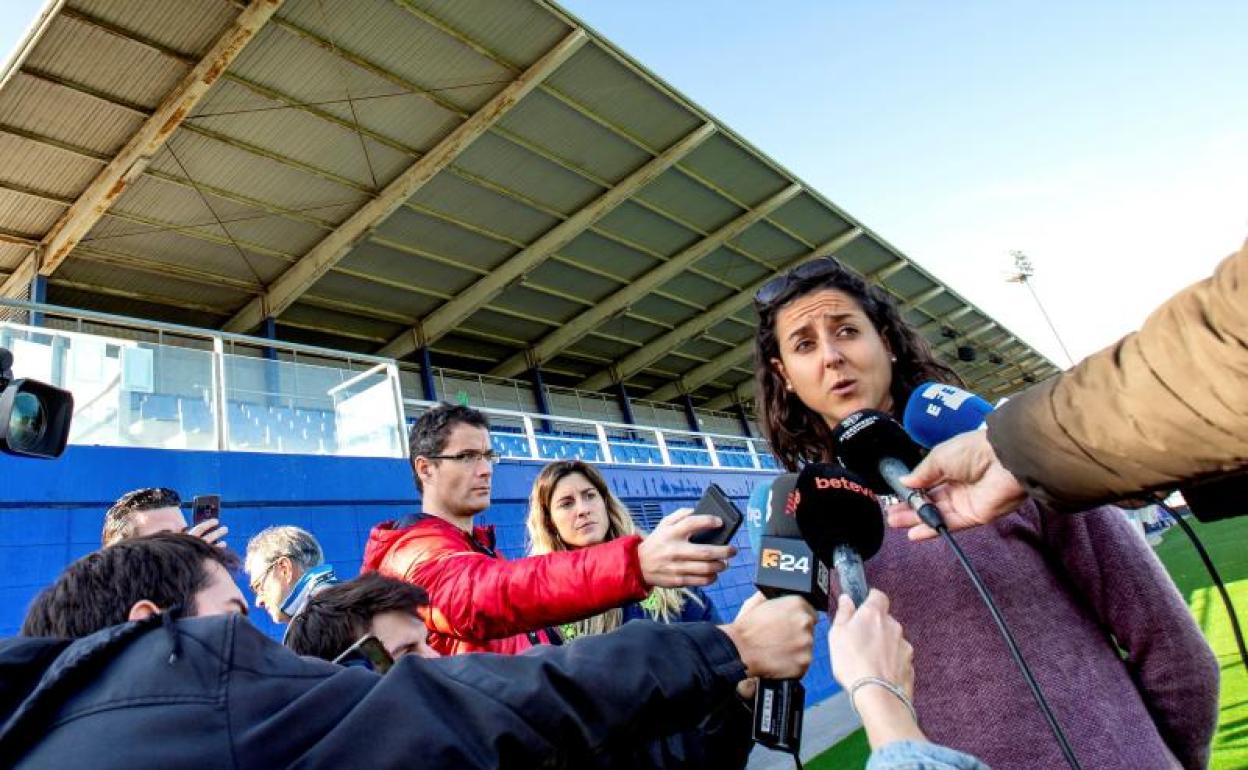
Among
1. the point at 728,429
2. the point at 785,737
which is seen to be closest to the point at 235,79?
the point at 785,737

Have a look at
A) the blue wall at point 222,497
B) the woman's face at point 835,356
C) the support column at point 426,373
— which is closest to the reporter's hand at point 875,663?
the woman's face at point 835,356

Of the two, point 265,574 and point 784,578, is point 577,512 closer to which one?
point 265,574

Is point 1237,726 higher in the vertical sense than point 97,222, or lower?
lower

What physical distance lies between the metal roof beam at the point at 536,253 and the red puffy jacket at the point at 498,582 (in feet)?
38.8

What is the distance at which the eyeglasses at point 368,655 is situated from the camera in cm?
151

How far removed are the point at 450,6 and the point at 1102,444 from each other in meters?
10.2

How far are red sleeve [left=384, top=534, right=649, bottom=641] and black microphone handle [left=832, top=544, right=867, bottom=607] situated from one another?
0.62 metres

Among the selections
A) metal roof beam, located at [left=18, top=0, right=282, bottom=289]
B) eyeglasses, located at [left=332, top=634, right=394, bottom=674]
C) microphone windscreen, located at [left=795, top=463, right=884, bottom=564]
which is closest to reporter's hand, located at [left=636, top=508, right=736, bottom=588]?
microphone windscreen, located at [left=795, top=463, right=884, bottom=564]

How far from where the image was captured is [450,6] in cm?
919

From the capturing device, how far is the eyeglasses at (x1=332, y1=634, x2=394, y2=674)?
151cm

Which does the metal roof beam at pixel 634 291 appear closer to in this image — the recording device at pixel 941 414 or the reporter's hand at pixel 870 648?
the recording device at pixel 941 414

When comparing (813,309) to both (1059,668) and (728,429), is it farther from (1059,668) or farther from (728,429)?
(728,429)

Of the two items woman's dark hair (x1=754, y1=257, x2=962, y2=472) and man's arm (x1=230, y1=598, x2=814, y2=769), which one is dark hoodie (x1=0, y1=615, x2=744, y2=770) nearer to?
man's arm (x1=230, y1=598, x2=814, y2=769)

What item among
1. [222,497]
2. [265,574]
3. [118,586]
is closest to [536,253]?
[222,497]
